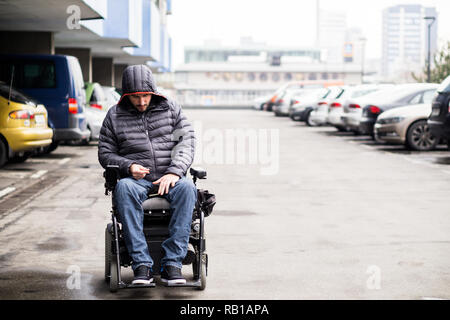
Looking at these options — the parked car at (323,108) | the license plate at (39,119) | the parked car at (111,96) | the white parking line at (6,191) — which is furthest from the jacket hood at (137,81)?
the parked car at (323,108)

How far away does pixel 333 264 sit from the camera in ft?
23.0

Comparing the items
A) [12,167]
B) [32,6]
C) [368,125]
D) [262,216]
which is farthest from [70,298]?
[368,125]

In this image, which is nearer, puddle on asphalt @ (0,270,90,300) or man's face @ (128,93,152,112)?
puddle on asphalt @ (0,270,90,300)

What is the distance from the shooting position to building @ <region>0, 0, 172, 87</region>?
65.0 feet

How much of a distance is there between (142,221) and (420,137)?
1442 centimetres

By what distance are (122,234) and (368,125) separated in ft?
55.0

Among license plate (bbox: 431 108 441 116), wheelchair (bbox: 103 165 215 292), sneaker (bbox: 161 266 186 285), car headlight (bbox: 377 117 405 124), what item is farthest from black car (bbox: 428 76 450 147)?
sneaker (bbox: 161 266 186 285)

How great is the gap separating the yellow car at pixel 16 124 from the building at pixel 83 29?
4.02 meters

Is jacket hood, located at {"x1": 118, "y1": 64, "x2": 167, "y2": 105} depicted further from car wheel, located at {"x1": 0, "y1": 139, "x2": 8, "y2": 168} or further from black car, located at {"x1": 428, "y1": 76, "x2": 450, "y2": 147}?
black car, located at {"x1": 428, "y1": 76, "x2": 450, "y2": 147}

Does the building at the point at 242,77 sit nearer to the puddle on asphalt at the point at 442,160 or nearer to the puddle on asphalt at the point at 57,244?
the puddle on asphalt at the point at 442,160

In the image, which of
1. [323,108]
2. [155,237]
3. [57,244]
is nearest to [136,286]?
[155,237]

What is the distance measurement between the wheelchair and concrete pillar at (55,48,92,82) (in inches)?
1059

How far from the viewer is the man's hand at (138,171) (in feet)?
20.0
